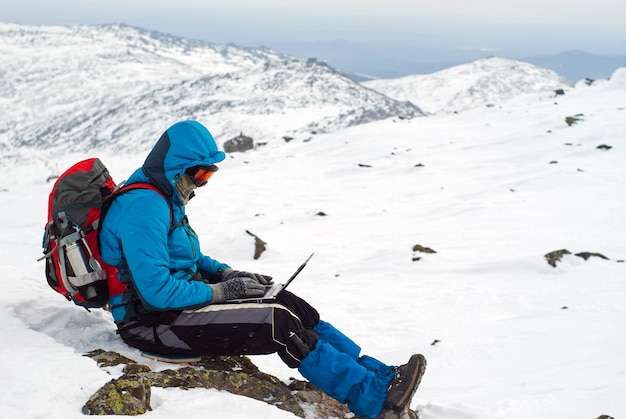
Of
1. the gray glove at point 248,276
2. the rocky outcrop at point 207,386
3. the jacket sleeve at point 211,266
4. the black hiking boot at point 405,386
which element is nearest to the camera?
the rocky outcrop at point 207,386

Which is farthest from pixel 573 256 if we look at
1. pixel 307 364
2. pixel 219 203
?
pixel 219 203

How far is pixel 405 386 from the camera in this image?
447 centimetres

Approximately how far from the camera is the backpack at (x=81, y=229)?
14.8ft

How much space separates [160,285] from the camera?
4.41 meters

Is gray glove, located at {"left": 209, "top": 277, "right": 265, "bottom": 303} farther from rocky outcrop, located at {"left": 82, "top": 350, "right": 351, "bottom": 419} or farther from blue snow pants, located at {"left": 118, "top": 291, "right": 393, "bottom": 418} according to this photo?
rocky outcrop, located at {"left": 82, "top": 350, "right": 351, "bottom": 419}

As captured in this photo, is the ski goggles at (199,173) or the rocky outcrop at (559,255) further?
the rocky outcrop at (559,255)

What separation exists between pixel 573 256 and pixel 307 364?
864 cm

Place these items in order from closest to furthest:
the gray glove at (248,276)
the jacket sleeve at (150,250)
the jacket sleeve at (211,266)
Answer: the jacket sleeve at (150,250), the gray glove at (248,276), the jacket sleeve at (211,266)

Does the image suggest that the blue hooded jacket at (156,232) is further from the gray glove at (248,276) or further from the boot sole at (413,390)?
the boot sole at (413,390)

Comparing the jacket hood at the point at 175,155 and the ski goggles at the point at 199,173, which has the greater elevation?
the jacket hood at the point at 175,155

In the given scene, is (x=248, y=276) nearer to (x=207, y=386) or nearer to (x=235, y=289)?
(x=235, y=289)

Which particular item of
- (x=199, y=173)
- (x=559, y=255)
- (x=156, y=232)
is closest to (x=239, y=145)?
(x=559, y=255)

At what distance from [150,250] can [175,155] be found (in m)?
0.91

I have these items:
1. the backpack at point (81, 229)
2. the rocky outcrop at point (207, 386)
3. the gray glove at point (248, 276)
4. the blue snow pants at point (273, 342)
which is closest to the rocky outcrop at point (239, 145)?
the gray glove at point (248, 276)
